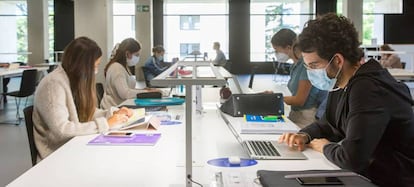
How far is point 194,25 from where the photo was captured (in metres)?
16.3

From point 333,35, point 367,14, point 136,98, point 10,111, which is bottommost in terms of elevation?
point 10,111

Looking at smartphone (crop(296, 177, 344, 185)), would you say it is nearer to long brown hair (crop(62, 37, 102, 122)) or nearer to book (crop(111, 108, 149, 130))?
book (crop(111, 108, 149, 130))

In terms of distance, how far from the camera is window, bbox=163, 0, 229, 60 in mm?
16141

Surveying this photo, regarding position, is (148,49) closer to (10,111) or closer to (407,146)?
(10,111)

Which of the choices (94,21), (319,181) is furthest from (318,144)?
(94,21)

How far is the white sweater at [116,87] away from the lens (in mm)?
4039

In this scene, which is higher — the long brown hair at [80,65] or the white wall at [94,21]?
the white wall at [94,21]

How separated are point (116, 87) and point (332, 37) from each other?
2.72 m

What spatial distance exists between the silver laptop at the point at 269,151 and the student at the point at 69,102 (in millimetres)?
842

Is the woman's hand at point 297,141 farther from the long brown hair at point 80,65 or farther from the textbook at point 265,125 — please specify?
the long brown hair at point 80,65

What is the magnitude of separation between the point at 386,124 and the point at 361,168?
182 mm

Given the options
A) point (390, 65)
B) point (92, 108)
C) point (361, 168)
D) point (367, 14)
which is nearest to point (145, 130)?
point (92, 108)

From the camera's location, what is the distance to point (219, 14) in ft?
53.5

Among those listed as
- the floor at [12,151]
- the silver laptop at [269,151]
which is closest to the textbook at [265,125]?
the silver laptop at [269,151]
